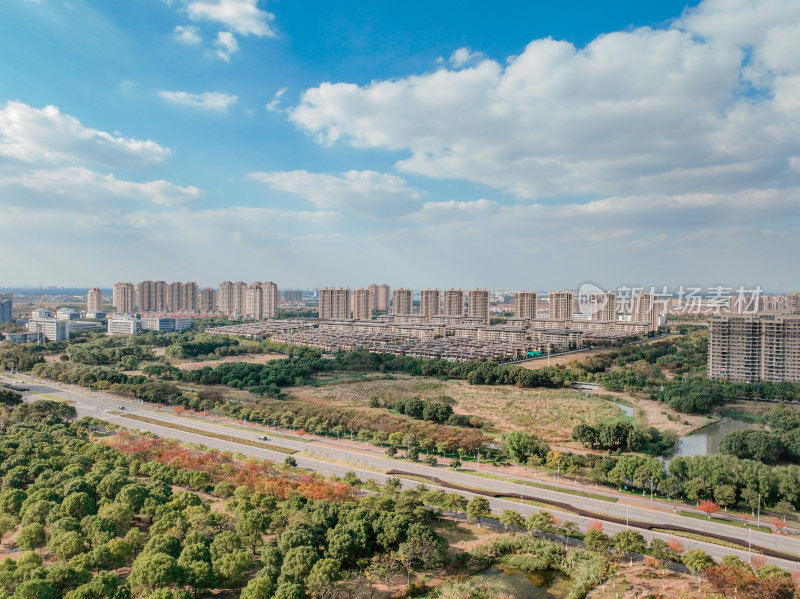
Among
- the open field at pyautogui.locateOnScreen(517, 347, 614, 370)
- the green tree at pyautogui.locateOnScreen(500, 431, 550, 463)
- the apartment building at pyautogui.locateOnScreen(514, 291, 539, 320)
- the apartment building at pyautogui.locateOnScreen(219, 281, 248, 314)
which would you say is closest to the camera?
the green tree at pyautogui.locateOnScreen(500, 431, 550, 463)

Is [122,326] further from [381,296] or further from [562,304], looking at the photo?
[562,304]

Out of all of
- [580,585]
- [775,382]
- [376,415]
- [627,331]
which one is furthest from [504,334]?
[580,585]

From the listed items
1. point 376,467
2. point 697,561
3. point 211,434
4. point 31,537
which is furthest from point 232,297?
point 697,561

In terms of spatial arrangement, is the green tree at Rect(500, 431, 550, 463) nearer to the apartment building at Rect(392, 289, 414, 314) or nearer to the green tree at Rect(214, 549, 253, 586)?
the green tree at Rect(214, 549, 253, 586)

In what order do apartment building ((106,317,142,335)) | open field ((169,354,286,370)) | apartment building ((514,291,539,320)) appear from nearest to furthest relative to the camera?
open field ((169,354,286,370)) → apartment building ((106,317,142,335)) → apartment building ((514,291,539,320))

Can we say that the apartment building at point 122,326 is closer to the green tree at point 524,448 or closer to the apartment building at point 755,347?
the green tree at point 524,448

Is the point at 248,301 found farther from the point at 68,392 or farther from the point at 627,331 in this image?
the point at 627,331

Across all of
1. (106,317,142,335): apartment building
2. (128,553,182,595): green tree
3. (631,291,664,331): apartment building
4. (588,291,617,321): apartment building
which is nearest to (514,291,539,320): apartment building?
(588,291,617,321): apartment building
